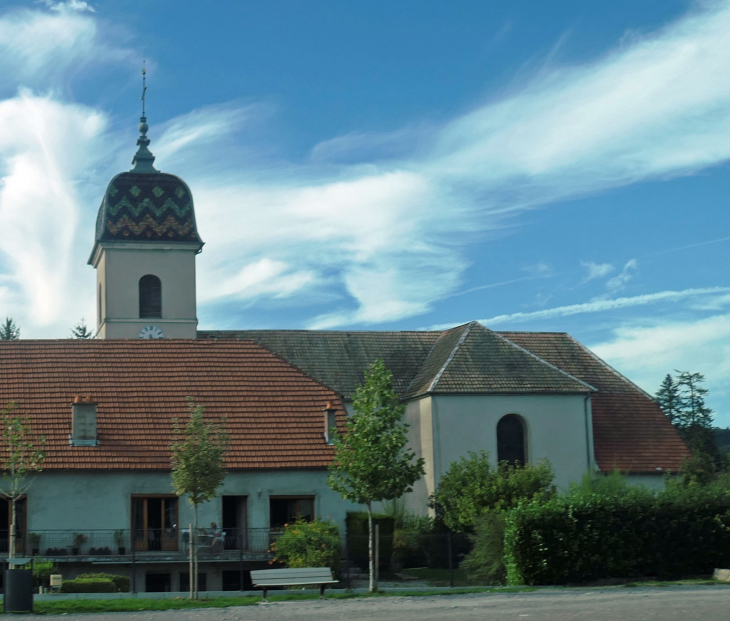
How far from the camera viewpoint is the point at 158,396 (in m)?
35.4

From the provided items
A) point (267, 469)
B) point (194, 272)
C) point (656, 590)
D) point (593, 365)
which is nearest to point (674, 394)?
point (593, 365)

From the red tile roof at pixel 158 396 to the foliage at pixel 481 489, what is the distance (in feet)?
15.8

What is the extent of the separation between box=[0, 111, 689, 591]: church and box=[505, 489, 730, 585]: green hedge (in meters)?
7.32

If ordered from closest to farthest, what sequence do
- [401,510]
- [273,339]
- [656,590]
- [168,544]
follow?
[656,590] < [168,544] < [401,510] < [273,339]

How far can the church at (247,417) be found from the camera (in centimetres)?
3216

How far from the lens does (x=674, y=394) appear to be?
84875 mm

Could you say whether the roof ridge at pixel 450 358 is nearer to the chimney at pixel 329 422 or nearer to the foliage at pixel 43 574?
the chimney at pixel 329 422

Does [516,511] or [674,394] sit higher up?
[674,394]

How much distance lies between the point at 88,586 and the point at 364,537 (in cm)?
909

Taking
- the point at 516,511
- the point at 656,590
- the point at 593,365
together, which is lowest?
the point at 656,590

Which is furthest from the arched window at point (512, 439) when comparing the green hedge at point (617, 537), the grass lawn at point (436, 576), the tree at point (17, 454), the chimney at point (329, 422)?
the tree at point (17, 454)

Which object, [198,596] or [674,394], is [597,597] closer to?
[198,596]

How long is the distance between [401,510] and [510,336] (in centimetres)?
1129

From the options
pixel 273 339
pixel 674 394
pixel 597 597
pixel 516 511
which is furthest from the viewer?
pixel 674 394
